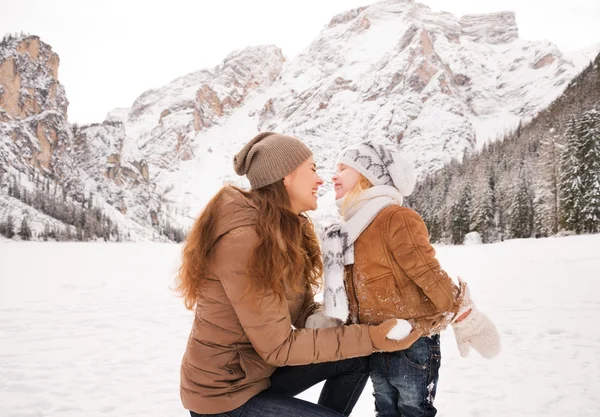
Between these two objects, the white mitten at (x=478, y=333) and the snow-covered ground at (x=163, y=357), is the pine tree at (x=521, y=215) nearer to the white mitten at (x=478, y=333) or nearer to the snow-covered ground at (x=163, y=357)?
Result: the snow-covered ground at (x=163, y=357)

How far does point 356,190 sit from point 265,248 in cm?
88

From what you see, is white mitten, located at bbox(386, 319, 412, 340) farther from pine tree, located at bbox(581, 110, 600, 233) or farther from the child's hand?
pine tree, located at bbox(581, 110, 600, 233)

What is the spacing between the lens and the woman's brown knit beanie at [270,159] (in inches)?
80.2

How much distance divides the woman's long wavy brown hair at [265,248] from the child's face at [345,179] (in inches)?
24.0

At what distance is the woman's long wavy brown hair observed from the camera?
1815 mm

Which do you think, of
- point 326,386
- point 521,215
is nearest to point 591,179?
point 521,215

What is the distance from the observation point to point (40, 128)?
129250 millimetres

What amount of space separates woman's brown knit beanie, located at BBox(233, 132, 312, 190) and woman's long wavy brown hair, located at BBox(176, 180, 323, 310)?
6 cm

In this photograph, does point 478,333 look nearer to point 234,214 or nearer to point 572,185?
point 234,214

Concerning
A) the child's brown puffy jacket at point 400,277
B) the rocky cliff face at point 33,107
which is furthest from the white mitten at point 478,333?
the rocky cliff face at point 33,107

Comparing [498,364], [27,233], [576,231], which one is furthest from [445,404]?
[27,233]

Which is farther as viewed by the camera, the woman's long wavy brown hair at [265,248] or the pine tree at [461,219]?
the pine tree at [461,219]

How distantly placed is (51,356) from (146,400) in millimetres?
2187

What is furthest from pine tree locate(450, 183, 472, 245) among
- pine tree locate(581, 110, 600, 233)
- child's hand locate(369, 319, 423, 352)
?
child's hand locate(369, 319, 423, 352)
